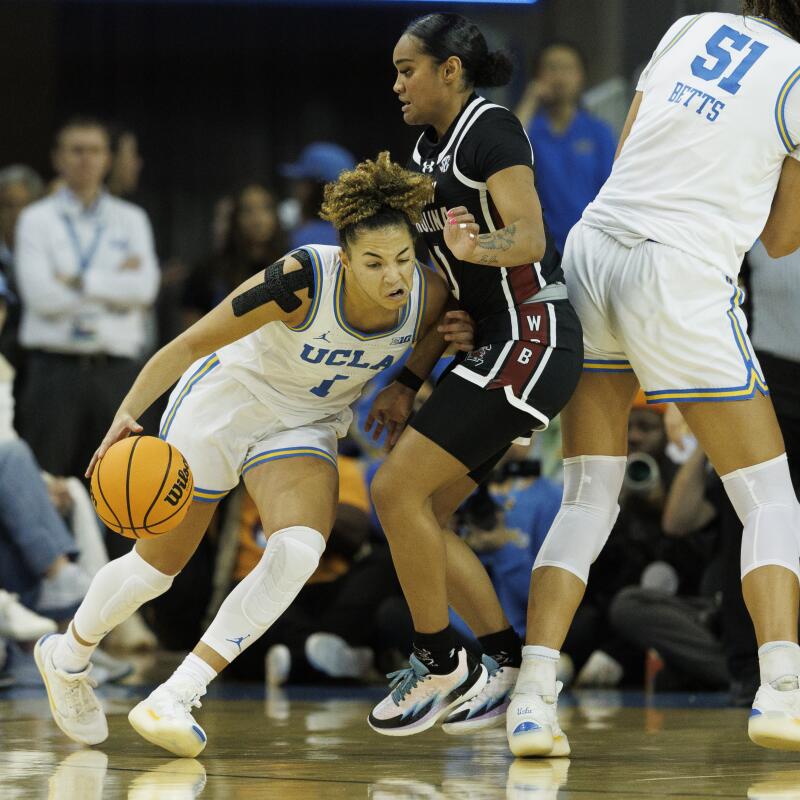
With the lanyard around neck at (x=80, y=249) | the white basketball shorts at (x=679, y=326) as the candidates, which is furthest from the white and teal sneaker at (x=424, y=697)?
the lanyard around neck at (x=80, y=249)

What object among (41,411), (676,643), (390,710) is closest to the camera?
(390,710)

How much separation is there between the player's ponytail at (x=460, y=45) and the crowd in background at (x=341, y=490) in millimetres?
1705

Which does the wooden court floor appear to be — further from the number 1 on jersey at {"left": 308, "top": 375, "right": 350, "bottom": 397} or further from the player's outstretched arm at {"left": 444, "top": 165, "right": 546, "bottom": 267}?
the player's outstretched arm at {"left": 444, "top": 165, "right": 546, "bottom": 267}

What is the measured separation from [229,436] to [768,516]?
153 centimetres

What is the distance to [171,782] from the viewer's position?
134 inches

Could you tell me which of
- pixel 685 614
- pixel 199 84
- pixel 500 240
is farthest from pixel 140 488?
pixel 199 84

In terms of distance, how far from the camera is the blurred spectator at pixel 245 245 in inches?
336

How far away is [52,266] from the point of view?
25.5ft

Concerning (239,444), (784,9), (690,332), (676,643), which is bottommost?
(676,643)

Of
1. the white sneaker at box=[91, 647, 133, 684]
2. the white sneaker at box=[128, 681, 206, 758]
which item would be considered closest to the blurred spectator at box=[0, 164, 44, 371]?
the white sneaker at box=[91, 647, 133, 684]

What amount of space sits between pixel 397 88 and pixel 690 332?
109cm

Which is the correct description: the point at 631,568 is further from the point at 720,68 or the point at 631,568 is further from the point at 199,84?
the point at 199,84

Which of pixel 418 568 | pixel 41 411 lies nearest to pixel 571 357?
pixel 418 568

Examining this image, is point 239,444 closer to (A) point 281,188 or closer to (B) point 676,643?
(B) point 676,643
